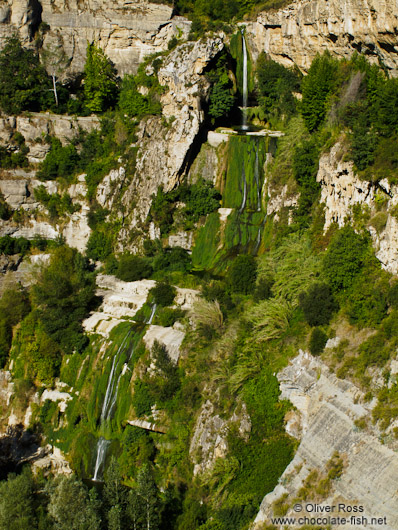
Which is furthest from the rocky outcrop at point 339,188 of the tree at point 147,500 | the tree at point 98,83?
the tree at point 98,83

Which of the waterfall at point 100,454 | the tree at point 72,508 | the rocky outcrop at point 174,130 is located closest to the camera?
the tree at point 72,508

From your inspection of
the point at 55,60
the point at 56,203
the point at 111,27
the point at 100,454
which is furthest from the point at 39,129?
the point at 100,454

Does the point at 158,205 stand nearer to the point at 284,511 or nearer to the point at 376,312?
the point at 376,312

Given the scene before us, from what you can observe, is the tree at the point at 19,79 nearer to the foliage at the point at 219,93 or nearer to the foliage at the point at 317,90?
the foliage at the point at 219,93

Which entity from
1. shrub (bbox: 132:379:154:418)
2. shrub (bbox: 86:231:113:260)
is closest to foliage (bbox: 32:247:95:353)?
shrub (bbox: 86:231:113:260)

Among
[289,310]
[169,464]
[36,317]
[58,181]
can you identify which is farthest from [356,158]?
[58,181]

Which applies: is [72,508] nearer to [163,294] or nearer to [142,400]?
[142,400]
